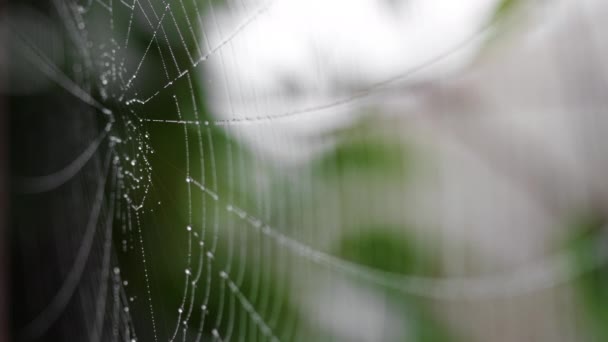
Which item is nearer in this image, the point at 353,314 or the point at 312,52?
the point at 312,52

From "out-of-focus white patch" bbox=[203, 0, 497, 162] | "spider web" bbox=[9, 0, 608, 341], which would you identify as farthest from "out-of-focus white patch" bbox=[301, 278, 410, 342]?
"out-of-focus white patch" bbox=[203, 0, 497, 162]

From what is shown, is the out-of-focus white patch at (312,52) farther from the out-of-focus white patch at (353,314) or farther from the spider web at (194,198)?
the out-of-focus white patch at (353,314)

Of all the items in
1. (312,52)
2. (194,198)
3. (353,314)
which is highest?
(312,52)

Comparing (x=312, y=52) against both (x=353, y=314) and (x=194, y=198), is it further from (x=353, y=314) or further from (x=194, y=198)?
(x=353, y=314)

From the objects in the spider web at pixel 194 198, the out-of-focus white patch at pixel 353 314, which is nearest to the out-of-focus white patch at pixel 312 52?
the spider web at pixel 194 198

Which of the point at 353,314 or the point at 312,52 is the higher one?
the point at 312,52

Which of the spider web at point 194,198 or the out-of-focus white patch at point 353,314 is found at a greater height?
the spider web at point 194,198

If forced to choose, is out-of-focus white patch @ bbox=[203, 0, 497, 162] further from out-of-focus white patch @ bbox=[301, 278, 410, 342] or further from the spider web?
out-of-focus white patch @ bbox=[301, 278, 410, 342]

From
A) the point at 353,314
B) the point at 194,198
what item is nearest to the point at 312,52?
the point at 194,198

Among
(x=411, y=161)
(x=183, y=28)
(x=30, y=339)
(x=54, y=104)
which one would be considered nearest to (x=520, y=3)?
(x=411, y=161)
